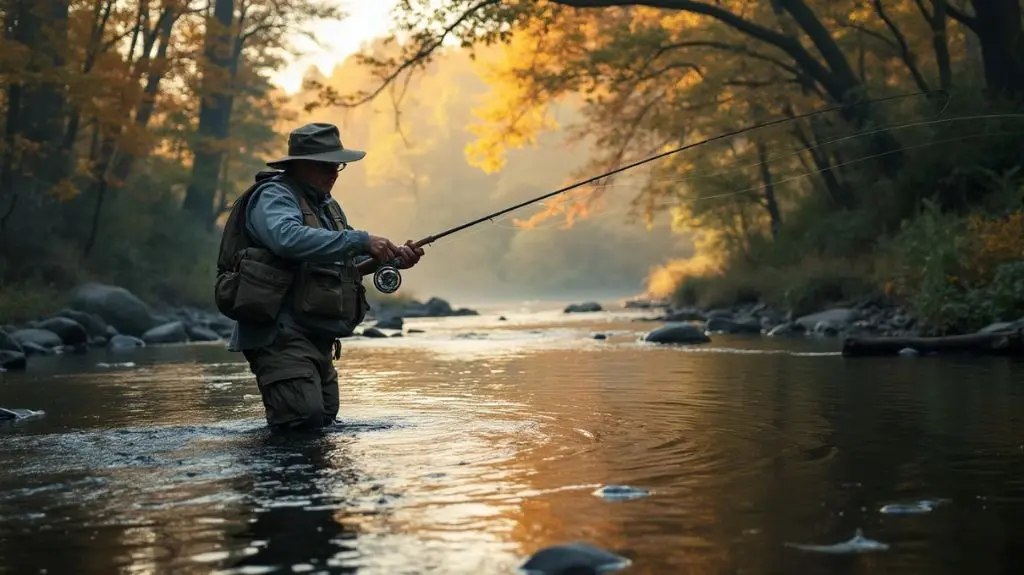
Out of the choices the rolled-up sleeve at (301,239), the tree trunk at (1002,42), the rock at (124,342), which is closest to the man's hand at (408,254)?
the rolled-up sleeve at (301,239)

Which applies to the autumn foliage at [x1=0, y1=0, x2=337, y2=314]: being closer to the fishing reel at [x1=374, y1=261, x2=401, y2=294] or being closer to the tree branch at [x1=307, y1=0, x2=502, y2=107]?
the tree branch at [x1=307, y1=0, x2=502, y2=107]

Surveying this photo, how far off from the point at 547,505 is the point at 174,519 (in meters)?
1.17

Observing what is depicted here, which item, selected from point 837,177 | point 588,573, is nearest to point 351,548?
point 588,573

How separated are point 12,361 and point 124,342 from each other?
4.65 meters

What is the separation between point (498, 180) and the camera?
91.9 meters

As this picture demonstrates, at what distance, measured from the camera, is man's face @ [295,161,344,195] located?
6.44 meters

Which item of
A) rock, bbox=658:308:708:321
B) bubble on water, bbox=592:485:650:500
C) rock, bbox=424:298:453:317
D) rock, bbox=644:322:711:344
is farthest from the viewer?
rock, bbox=424:298:453:317

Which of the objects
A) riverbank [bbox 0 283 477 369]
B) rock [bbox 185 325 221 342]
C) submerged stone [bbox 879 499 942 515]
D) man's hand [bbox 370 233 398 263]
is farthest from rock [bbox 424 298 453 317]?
submerged stone [bbox 879 499 942 515]

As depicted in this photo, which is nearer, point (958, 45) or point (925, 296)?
point (925, 296)

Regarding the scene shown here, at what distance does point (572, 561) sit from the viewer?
3240 mm

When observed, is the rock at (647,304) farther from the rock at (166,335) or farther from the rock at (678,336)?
the rock at (678,336)

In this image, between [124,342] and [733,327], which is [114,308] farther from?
[733,327]

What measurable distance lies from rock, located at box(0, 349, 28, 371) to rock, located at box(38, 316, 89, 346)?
3346 millimetres

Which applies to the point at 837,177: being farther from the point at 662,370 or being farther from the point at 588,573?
the point at 588,573
